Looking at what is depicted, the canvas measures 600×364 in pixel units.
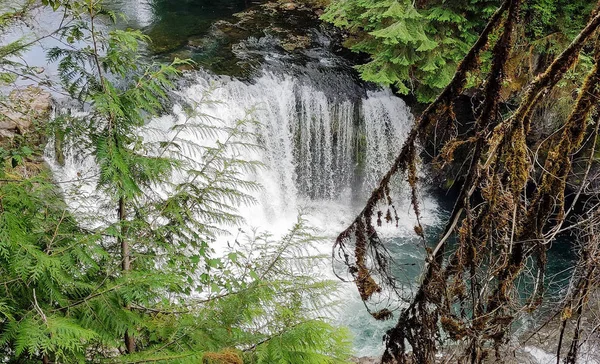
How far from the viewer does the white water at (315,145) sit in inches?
444

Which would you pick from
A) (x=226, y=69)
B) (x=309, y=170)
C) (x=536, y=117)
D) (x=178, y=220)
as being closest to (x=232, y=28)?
(x=226, y=69)

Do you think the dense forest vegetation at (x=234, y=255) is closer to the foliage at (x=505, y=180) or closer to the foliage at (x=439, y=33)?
the foliage at (x=505, y=180)

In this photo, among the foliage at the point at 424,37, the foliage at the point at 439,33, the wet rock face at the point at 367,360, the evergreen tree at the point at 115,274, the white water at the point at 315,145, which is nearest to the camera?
the evergreen tree at the point at 115,274

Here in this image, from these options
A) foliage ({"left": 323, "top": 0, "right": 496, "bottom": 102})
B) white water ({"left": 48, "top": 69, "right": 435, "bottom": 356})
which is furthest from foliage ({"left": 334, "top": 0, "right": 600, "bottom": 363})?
white water ({"left": 48, "top": 69, "right": 435, "bottom": 356})

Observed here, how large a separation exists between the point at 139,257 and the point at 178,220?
1.55 feet

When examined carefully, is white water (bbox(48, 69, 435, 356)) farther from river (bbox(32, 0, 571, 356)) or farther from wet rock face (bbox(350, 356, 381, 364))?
wet rock face (bbox(350, 356, 381, 364))

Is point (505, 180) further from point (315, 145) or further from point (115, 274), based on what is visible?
point (315, 145)

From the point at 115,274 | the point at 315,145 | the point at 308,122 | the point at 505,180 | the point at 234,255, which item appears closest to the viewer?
the point at 505,180

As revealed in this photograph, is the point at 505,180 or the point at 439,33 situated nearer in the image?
the point at 505,180

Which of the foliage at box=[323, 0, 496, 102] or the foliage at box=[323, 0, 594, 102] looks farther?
the foliage at box=[323, 0, 496, 102]

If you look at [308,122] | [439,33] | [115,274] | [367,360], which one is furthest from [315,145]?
[115,274]

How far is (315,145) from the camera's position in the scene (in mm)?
12023

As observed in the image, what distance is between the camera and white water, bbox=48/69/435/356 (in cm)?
1127

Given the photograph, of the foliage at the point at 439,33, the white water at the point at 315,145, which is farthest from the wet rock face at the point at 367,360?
the foliage at the point at 439,33
